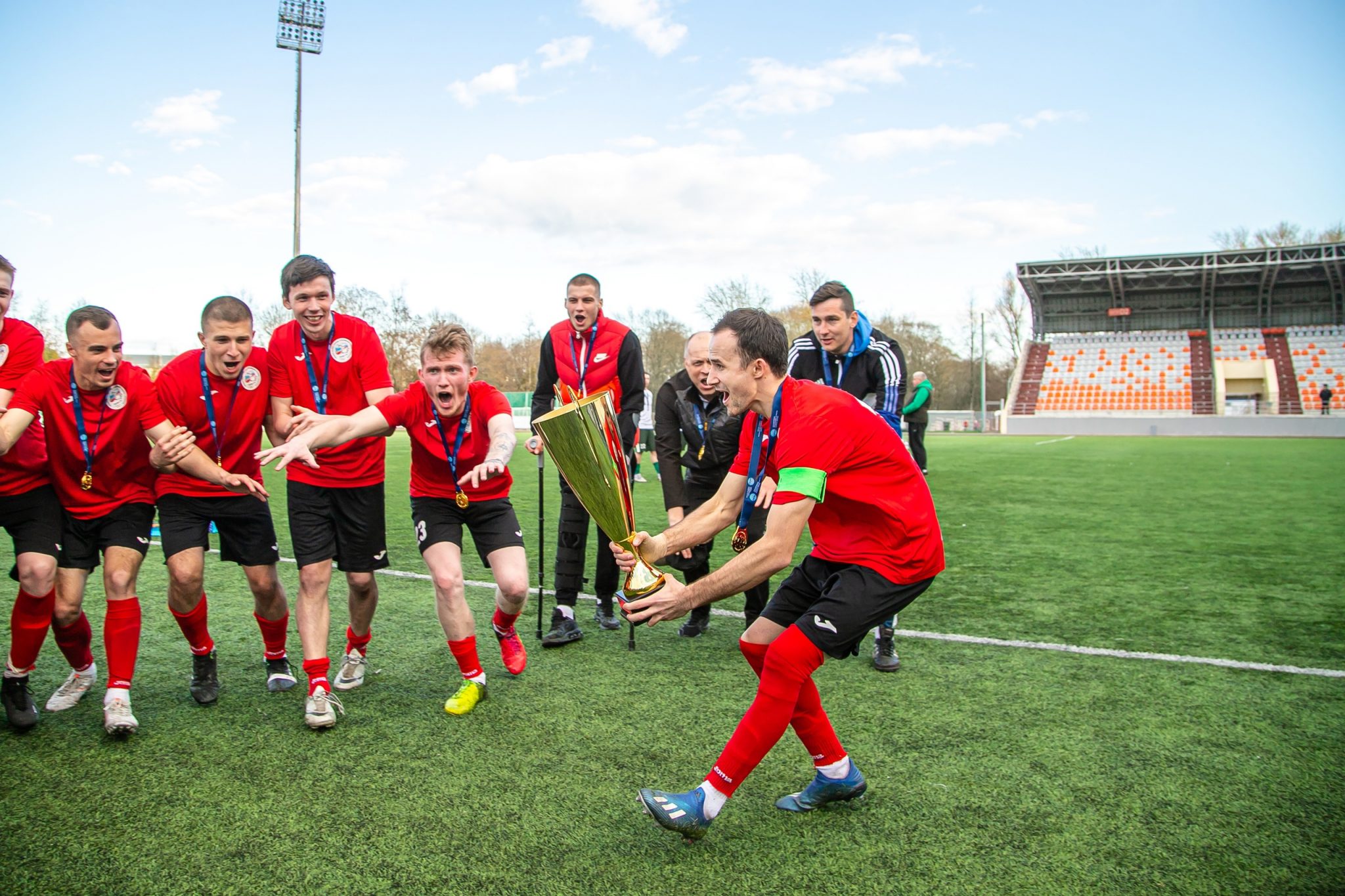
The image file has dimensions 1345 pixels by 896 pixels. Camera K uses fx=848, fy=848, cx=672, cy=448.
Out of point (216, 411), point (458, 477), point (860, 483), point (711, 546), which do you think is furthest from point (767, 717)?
point (216, 411)

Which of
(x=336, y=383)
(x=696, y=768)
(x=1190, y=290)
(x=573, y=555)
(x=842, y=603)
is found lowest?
(x=696, y=768)

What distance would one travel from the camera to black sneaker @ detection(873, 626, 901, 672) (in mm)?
4641

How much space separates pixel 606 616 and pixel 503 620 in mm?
1194

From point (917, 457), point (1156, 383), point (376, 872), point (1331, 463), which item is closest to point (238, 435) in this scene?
point (376, 872)

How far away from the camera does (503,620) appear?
14.9 feet

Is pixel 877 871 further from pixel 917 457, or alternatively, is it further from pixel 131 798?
pixel 917 457

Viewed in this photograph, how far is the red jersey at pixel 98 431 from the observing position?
150 inches

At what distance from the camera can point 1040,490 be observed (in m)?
13.9

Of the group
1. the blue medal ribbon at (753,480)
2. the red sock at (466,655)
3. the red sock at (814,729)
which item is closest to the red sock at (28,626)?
the red sock at (466,655)

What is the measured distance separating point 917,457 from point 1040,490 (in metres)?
2.04

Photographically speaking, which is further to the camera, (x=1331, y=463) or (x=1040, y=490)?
(x=1331, y=463)

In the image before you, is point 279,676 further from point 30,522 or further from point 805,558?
point 805,558

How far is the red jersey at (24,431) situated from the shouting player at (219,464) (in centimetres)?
49

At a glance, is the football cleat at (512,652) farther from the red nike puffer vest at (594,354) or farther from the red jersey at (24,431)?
the red jersey at (24,431)
